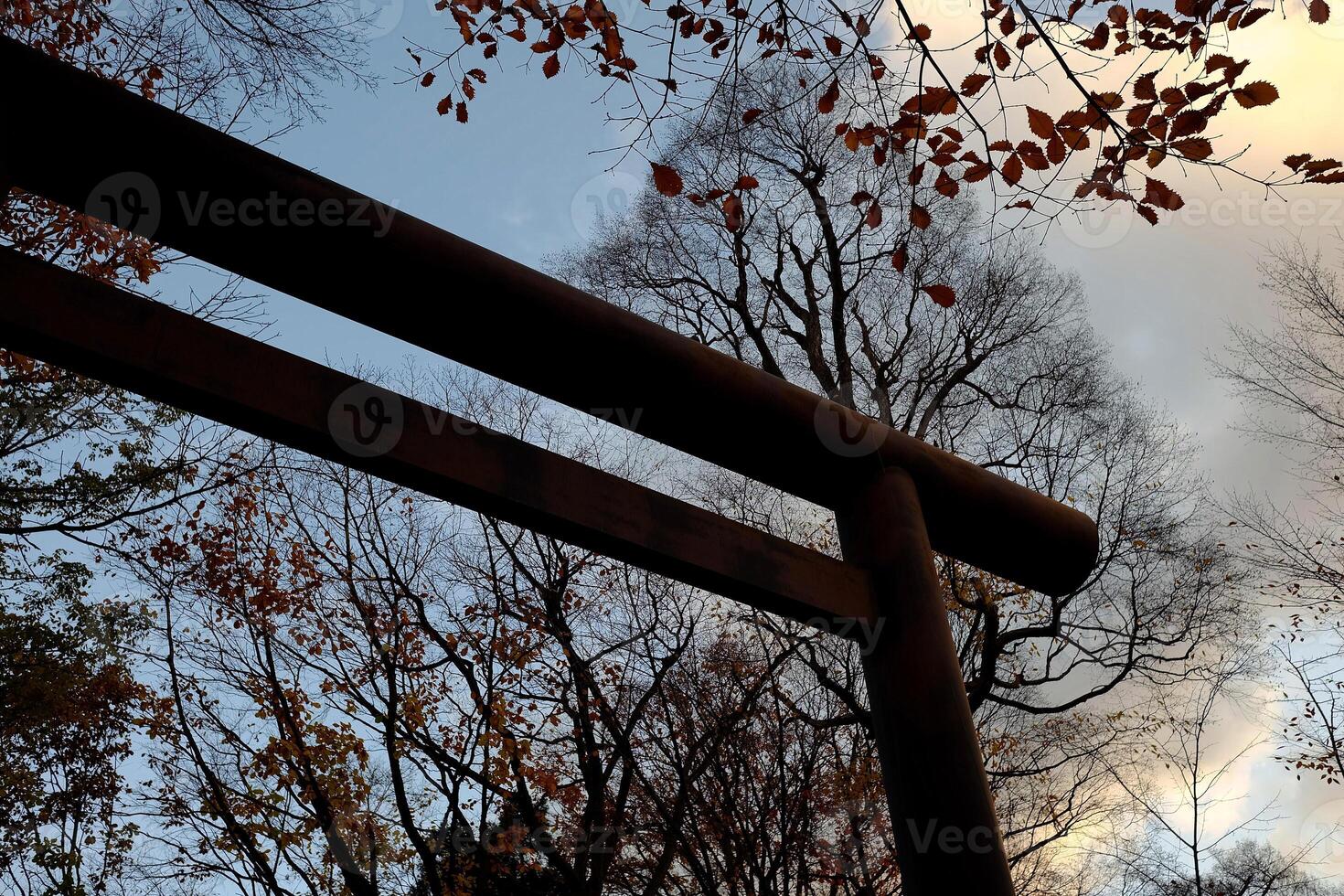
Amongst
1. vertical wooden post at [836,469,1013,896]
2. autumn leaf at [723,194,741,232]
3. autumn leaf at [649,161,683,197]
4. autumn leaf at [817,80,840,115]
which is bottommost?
vertical wooden post at [836,469,1013,896]

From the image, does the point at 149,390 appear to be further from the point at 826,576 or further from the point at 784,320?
the point at 784,320

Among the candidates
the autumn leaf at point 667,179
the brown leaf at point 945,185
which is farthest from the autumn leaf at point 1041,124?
the autumn leaf at point 667,179

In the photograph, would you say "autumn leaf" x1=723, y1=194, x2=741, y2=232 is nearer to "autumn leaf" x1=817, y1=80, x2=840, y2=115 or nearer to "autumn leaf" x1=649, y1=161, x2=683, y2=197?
"autumn leaf" x1=649, y1=161, x2=683, y2=197

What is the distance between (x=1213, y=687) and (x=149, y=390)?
11.5m

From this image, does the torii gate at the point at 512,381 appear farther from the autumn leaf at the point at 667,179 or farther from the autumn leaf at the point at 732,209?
the autumn leaf at the point at 732,209

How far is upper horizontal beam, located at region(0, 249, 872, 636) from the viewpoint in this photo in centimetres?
186

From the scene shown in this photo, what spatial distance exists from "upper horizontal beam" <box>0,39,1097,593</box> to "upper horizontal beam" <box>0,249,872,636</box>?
0.19 meters

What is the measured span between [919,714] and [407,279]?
1.71 metres

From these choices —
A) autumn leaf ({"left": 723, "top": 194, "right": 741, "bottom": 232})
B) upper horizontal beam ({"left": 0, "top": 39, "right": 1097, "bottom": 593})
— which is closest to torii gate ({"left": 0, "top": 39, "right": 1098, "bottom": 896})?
upper horizontal beam ({"left": 0, "top": 39, "right": 1097, "bottom": 593})

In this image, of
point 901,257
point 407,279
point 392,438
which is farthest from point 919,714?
point 901,257

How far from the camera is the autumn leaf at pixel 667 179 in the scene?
3.46m

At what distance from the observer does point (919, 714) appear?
245 cm

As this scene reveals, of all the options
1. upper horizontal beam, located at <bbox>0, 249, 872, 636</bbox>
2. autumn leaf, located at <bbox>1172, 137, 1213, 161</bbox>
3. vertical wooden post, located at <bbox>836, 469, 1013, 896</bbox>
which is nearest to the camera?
upper horizontal beam, located at <bbox>0, 249, 872, 636</bbox>

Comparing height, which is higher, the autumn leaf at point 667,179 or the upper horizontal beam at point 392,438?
the autumn leaf at point 667,179
